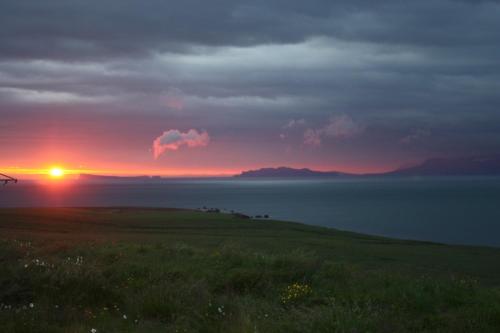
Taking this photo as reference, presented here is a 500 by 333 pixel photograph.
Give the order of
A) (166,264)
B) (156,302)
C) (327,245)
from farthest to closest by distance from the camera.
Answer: (327,245) → (166,264) → (156,302)

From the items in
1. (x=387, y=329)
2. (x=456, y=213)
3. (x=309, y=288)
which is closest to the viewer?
(x=387, y=329)

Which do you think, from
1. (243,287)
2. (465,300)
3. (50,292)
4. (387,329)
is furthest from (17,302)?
(465,300)

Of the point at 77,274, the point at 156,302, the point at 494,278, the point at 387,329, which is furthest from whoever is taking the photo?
the point at 494,278

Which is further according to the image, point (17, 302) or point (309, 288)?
point (309, 288)

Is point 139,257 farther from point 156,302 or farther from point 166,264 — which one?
point 156,302

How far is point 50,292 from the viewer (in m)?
10.5

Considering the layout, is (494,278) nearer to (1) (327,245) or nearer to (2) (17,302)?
(1) (327,245)

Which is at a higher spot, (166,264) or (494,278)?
(166,264)

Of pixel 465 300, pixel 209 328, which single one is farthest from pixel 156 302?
pixel 465 300

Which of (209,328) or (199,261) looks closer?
(209,328)

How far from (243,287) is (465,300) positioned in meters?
4.91

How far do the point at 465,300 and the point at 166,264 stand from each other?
7.99 metres

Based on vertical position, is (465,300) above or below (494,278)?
above

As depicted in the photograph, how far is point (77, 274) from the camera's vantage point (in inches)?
432
